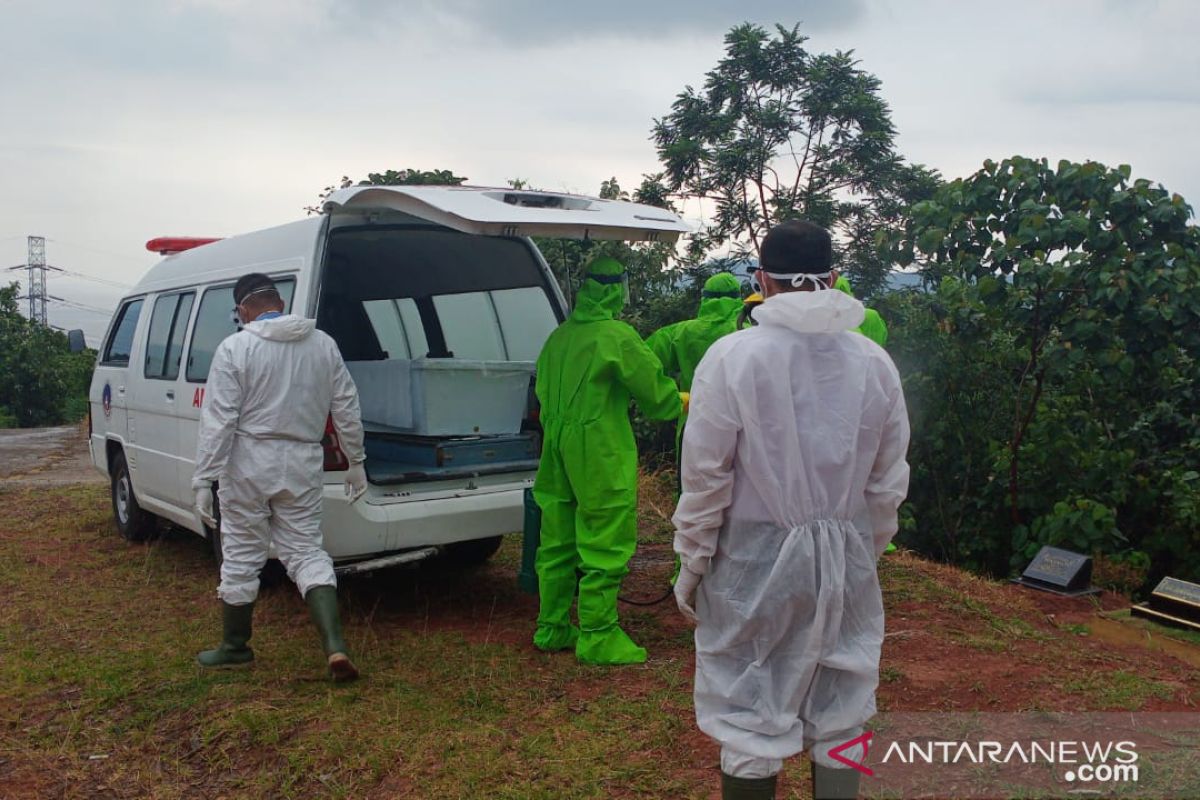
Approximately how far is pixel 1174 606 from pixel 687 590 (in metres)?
3.60

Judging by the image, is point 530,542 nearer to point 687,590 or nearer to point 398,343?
point 398,343

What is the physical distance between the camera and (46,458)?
44.4ft

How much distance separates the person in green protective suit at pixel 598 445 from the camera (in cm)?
453

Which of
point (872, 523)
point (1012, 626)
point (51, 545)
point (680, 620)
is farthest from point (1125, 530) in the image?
point (51, 545)

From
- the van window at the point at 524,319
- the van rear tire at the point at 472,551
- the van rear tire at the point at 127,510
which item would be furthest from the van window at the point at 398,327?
the van rear tire at the point at 127,510

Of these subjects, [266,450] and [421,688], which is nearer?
[421,688]

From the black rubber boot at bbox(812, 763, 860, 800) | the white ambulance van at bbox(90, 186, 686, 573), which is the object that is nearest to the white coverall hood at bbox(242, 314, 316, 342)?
the white ambulance van at bbox(90, 186, 686, 573)

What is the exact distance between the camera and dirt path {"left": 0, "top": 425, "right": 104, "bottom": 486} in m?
11.2

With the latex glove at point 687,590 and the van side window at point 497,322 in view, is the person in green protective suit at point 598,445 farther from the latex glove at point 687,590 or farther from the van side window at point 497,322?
the latex glove at point 687,590

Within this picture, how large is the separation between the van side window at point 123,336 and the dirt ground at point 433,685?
1475 millimetres

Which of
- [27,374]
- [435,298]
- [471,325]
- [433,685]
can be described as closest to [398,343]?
[435,298]

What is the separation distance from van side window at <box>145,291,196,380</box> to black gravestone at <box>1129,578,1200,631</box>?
5.42 m

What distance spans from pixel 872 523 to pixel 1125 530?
18.7ft

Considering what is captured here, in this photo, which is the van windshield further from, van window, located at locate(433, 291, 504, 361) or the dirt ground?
the dirt ground
